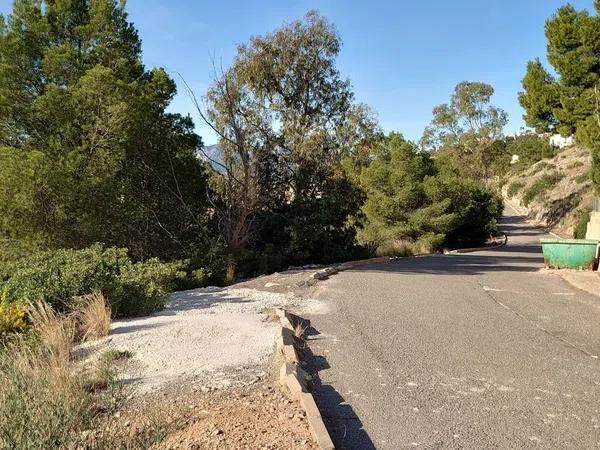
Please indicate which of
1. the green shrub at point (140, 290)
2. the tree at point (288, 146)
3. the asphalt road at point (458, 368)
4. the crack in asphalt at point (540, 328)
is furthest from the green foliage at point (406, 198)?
the green shrub at point (140, 290)

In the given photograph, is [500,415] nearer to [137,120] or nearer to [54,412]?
[54,412]

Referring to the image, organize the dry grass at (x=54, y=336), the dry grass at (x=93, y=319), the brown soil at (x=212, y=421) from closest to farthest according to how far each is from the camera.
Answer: the brown soil at (x=212, y=421)
the dry grass at (x=54, y=336)
the dry grass at (x=93, y=319)

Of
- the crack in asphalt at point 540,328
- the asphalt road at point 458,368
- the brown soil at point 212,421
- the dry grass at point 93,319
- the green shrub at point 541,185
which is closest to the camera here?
the brown soil at point 212,421

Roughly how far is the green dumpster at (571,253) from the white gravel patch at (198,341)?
379 inches

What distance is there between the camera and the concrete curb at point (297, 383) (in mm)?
4070

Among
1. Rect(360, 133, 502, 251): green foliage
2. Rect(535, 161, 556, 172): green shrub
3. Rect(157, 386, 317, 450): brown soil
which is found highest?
Rect(535, 161, 556, 172): green shrub

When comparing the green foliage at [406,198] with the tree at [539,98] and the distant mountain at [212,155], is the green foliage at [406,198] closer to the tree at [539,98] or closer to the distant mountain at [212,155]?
the distant mountain at [212,155]

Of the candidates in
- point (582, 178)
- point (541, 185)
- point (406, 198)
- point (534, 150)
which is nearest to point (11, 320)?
point (406, 198)

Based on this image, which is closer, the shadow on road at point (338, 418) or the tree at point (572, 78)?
the shadow on road at point (338, 418)

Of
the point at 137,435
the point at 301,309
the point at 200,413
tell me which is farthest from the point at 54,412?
the point at 301,309

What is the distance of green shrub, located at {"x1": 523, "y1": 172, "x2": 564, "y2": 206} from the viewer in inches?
2133

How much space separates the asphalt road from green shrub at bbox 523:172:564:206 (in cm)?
4609

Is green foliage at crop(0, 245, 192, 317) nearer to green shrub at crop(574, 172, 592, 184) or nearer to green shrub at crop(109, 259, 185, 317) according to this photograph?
green shrub at crop(109, 259, 185, 317)

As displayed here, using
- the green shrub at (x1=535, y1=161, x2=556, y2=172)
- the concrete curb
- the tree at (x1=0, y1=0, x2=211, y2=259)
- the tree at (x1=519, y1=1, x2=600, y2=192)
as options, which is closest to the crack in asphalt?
the concrete curb
